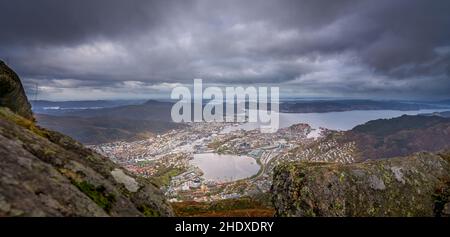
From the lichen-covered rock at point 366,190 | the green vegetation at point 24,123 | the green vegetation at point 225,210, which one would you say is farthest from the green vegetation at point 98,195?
the green vegetation at point 225,210

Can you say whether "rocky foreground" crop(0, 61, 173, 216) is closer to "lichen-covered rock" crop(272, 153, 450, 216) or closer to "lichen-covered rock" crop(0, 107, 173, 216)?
"lichen-covered rock" crop(0, 107, 173, 216)

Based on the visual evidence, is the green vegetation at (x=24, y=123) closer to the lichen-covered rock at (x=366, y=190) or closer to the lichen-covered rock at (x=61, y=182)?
the lichen-covered rock at (x=61, y=182)

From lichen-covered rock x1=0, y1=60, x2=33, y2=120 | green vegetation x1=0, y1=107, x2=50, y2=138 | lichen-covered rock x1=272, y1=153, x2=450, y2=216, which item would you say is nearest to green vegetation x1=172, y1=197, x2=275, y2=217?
lichen-covered rock x1=272, y1=153, x2=450, y2=216

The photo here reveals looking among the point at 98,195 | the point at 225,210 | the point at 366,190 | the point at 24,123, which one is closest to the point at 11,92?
the point at 24,123

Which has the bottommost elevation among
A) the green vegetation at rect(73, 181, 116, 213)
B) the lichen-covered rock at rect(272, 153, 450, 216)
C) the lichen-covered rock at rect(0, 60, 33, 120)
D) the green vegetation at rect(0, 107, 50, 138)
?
the lichen-covered rock at rect(272, 153, 450, 216)
